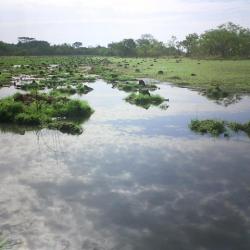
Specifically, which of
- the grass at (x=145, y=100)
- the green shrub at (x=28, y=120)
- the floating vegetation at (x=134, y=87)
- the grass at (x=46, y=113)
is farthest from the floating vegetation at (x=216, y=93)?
the green shrub at (x=28, y=120)

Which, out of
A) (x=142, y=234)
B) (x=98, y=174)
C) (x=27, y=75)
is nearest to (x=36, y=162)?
(x=98, y=174)

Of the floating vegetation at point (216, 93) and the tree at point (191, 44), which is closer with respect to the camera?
the floating vegetation at point (216, 93)

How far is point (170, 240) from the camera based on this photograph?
1431 centimetres

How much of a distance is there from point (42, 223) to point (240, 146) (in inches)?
576

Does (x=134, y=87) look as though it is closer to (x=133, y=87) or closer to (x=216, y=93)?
(x=133, y=87)

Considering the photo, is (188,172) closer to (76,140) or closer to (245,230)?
(245,230)

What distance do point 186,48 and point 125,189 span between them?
137m

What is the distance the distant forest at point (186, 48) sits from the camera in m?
123

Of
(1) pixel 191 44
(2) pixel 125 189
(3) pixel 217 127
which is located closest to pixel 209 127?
(3) pixel 217 127

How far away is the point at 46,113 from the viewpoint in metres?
32.6

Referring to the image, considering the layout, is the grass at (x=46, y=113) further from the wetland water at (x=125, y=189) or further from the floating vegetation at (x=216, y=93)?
the floating vegetation at (x=216, y=93)

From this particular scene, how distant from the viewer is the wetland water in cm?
1449

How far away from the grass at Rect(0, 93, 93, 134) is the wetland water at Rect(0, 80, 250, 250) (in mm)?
2056

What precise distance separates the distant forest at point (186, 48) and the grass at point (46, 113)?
91.8 metres
